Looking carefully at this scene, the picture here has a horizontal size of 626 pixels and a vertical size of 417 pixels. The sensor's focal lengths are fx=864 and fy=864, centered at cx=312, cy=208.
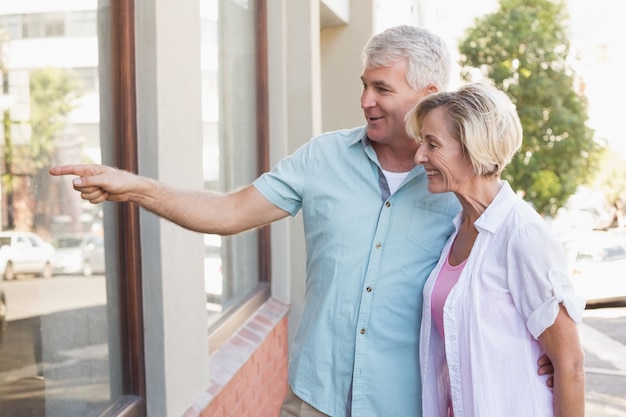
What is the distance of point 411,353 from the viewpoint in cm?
256

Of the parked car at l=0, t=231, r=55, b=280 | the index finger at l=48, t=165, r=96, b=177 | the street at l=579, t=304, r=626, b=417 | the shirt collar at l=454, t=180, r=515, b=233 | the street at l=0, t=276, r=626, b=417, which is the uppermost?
the index finger at l=48, t=165, r=96, b=177

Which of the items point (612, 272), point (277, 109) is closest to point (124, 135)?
point (277, 109)

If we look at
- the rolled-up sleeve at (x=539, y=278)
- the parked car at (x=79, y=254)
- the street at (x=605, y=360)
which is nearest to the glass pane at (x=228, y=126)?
the parked car at (x=79, y=254)

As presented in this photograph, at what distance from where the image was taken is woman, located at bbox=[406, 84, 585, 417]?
2180mm

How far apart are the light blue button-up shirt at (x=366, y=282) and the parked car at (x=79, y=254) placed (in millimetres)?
712

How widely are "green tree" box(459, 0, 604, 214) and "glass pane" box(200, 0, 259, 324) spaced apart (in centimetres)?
1870

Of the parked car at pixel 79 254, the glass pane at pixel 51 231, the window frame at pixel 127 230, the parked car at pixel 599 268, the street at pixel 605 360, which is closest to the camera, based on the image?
the glass pane at pixel 51 231

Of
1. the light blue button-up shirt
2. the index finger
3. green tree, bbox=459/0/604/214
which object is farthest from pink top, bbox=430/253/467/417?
green tree, bbox=459/0/604/214

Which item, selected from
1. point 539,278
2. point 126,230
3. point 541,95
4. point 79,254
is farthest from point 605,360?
point 541,95

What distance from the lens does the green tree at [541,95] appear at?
2336cm

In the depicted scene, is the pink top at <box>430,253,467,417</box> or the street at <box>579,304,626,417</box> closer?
the pink top at <box>430,253,467,417</box>

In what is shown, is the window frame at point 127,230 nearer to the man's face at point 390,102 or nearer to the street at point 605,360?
the man's face at point 390,102

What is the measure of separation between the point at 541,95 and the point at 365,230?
72.1 ft

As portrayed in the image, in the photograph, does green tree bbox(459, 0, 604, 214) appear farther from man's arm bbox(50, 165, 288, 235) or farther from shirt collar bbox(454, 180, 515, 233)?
shirt collar bbox(454, 180, 515, 233)
